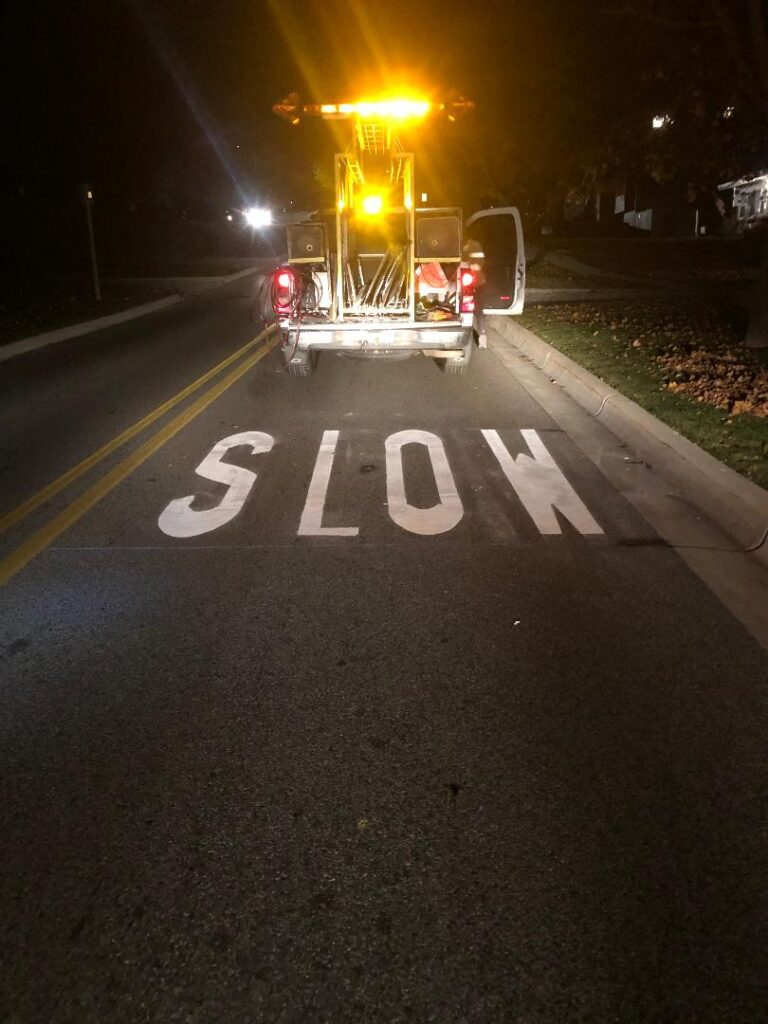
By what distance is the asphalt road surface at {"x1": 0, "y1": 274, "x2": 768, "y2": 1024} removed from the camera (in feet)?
8.21

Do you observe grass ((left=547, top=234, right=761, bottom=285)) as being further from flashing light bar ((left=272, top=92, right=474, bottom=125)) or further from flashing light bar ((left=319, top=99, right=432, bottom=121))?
flashing light bar ((left=319, top=99, right=432, bottom=121))

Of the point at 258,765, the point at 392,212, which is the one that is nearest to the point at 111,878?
the point at 258,765

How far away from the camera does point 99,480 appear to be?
717 cm

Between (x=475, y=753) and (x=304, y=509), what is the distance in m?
3.18

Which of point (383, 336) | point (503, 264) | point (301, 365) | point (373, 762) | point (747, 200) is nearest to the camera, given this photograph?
point (373, 762)

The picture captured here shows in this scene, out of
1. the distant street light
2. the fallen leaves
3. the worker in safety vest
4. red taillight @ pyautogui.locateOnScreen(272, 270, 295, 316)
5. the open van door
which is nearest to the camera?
the fallen leaves

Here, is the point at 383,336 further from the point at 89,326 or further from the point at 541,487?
the point at 89,326

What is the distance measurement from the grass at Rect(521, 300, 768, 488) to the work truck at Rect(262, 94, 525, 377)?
6.40 feet

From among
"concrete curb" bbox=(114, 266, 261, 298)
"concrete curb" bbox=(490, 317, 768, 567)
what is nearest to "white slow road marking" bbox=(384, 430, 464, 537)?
"concrete curb" bbox=(490, 317, 768, 567)

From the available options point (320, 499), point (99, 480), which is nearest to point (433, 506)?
point (320, 499)

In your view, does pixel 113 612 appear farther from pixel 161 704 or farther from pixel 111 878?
pixel 111 878

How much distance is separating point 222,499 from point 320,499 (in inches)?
29.3

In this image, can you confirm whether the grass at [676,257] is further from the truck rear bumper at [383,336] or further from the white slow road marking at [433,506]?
the white slow road marking at [433,506]

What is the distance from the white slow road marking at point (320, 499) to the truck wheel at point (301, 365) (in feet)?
9.41
